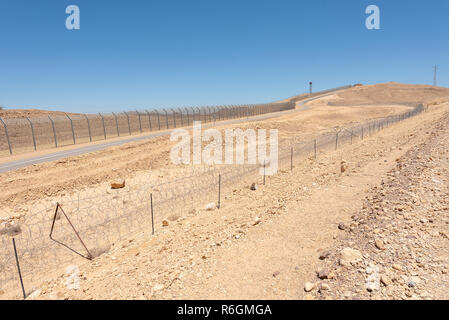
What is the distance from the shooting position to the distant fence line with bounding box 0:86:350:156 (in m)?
24.1

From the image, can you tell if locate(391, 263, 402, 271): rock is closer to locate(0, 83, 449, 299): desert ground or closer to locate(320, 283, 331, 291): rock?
locate(0, 83, 449, 299): desert ground

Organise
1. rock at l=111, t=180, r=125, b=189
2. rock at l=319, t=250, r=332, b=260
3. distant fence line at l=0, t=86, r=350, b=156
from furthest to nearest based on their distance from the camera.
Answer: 1. distant fence line at l=0, t=86, r=350, b=156
2. rock at l=111, t=180, r=125, b=189
3. rock at l=319, t=250, r=332, b=260

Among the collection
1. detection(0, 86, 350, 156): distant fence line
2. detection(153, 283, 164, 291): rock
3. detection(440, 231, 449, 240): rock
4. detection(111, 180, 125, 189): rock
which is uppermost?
detection(0, 86, 350, 156): distant fence line

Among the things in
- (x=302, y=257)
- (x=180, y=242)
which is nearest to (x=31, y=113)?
(x=180, y=242)

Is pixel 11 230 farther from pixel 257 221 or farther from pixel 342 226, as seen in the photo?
pixel 342 226

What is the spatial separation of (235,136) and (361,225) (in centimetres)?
1906

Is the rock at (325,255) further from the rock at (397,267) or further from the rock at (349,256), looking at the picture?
the rock at (397,267)

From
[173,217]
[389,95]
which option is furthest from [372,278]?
[389,95]

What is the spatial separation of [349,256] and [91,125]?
1414 inches

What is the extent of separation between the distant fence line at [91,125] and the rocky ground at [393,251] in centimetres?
2391

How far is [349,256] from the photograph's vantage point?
4.52 m

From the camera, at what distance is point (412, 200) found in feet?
21.0

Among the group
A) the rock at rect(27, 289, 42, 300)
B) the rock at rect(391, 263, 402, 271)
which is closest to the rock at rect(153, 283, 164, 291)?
the rock at rect(27, 289, 42, 300)

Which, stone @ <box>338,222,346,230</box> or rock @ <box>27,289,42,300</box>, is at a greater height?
stone @ <box>338,222,346,230</box>
